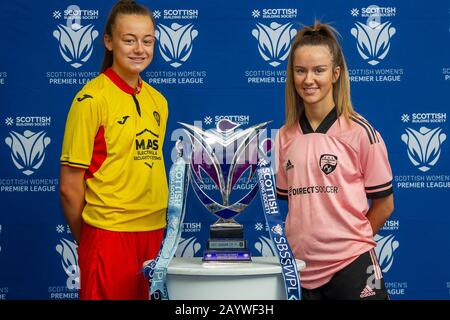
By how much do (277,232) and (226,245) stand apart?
0.53 feet

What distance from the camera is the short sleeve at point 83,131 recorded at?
254cm

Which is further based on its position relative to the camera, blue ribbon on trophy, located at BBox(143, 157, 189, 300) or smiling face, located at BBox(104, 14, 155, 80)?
smiling face, located at BBox(104, 14, 155, 80)

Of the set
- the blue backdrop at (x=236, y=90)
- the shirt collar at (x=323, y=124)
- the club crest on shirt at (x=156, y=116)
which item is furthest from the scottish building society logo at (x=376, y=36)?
the club crest on shirt at (x=156, y=116)

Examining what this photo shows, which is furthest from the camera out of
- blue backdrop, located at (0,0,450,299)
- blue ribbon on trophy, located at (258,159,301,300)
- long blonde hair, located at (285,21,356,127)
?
blue backdrop, located at (0,0,450,299)

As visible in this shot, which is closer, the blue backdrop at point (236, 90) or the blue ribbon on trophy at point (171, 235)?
the blue ribbon on trophy at point (171, 235)

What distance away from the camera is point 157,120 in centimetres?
272

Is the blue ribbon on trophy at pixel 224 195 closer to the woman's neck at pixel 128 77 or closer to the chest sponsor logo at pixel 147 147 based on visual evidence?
the chest sponsor logo at pixel 147 147

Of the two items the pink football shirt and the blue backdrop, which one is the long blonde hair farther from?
the blue backdrop

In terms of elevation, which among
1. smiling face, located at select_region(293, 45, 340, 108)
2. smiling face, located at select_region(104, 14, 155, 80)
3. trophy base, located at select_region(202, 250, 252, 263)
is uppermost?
smiling face, located at select_region(104, 14, 155, 80)

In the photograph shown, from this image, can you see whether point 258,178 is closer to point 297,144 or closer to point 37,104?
point 297,144

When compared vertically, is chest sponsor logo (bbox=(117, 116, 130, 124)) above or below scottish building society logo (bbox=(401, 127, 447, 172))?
above

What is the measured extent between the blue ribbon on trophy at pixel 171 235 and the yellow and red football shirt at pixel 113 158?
1.22ft

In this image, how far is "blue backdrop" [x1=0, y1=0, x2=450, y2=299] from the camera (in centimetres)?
341

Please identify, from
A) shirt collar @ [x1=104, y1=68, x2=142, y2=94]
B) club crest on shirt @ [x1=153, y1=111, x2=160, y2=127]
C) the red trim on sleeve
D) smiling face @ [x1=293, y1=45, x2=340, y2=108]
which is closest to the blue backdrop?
club crest on shirt @ [x1=153, y1=111, x2=160, y2=127]
